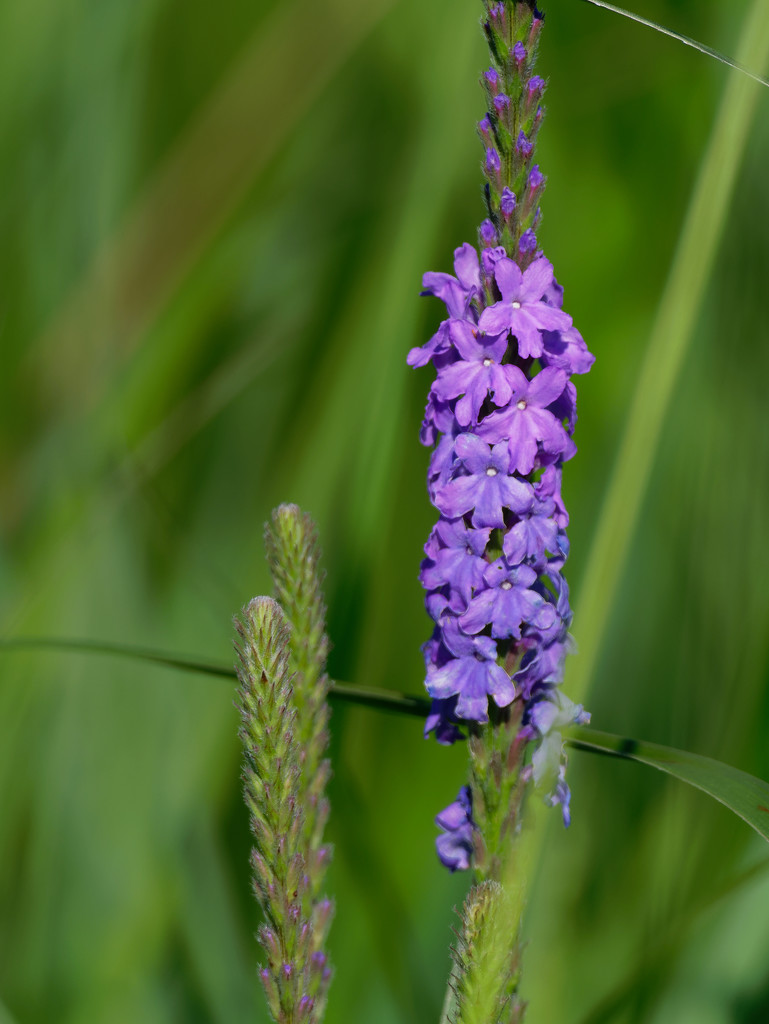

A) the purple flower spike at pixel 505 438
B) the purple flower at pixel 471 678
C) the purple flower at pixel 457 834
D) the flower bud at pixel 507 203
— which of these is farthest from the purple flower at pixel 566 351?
the purple flower at pixel 457 834

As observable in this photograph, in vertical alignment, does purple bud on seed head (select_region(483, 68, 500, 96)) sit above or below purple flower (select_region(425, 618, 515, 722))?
above

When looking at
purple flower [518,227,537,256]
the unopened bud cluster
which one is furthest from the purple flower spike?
the unopened bud cluster

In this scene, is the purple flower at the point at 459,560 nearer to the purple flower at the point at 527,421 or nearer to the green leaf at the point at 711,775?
the purple flower at the point at 527,421

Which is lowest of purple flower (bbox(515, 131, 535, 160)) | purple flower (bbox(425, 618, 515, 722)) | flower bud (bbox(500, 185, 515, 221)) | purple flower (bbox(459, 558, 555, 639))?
purple flower (bbox(425, 618, 515, 722))

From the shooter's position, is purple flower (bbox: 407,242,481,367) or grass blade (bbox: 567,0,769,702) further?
grass blade (bbox: 567,0,769,702)

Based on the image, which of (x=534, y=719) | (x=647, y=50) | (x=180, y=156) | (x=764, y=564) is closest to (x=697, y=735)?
(x=764, y=564)

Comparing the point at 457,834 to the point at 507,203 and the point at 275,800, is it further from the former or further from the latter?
the point at 507,203

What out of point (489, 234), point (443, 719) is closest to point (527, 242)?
point (489, 234)

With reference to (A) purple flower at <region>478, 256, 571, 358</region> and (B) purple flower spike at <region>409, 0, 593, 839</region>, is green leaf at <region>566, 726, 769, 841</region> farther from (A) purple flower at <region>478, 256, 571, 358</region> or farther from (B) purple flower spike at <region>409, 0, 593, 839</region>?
(A) purple flower at <region>478, 256, 571, 358</region>
